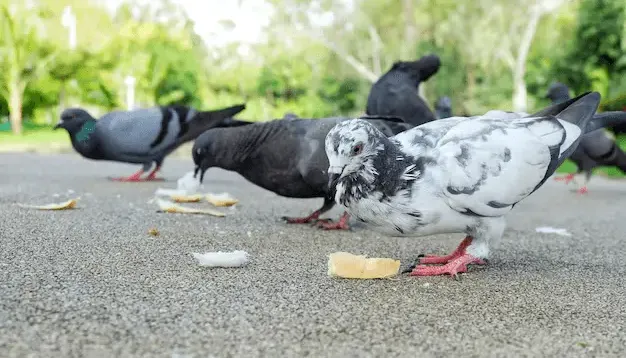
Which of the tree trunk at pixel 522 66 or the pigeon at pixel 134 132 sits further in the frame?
the tree trunk at pixel 522 66

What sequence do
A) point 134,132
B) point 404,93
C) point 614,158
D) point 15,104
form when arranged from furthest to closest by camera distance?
point 15,104 → point 614,158 → point 134,132 → point 404,93

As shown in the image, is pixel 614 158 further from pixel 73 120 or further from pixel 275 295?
pixel 275 295

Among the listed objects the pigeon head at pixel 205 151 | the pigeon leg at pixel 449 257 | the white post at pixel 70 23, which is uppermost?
the white post at pixel 70 23

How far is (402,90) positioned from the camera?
568 centimetres

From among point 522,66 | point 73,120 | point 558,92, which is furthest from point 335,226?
point 522,66

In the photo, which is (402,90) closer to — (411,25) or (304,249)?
(304,249)

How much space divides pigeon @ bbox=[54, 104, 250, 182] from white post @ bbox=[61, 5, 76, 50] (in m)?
15.8

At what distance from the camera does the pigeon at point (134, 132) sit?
686 cm

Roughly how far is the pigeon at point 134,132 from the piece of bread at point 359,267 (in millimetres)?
4373

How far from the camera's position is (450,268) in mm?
2750

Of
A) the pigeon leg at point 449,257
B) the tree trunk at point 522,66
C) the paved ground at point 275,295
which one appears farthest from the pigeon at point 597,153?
the tree trunk at point 522,66

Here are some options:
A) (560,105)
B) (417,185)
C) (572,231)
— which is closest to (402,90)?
(572,231)

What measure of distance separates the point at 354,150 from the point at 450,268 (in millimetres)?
717

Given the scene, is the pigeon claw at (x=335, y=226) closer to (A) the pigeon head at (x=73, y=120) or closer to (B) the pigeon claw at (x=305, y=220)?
(B) the pigeon claw at (x=305, y=220)
